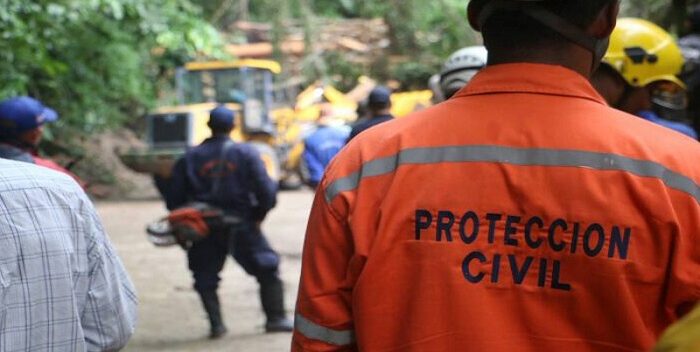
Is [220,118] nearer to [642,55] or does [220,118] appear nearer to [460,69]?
[460,69]

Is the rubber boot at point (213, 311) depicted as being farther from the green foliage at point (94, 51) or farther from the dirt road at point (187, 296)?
the green foliage at point (94, 51)

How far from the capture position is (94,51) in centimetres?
2128

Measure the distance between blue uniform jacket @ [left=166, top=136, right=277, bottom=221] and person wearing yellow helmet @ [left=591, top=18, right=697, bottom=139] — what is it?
4506 mm

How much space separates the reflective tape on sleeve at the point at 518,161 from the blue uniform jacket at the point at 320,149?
9360mm

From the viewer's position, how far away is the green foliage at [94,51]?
1234 cm

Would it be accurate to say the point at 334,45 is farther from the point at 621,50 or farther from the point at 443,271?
the point at 443,271

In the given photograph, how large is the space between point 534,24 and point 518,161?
12.2 inches

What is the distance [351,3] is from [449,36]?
4.25m

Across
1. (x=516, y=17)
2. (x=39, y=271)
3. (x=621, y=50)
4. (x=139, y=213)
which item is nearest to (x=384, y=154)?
(x=516, y=17)

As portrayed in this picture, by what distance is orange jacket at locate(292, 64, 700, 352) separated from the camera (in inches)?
85.9

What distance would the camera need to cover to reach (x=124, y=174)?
28.4 m

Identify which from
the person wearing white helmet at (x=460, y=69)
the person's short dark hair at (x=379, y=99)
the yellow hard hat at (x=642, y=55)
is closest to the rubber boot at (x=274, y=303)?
the person's short dark hair at (x=379, y=99)

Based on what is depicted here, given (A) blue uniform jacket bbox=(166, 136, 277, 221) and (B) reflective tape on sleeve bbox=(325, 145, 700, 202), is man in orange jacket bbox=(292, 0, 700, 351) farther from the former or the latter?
(A) blue uniform jacket bbox=(166, 136, 277, 221)

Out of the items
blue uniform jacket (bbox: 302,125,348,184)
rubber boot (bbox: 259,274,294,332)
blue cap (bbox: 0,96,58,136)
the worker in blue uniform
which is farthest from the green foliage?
blue cap (bbox: 0,96,58,136)
